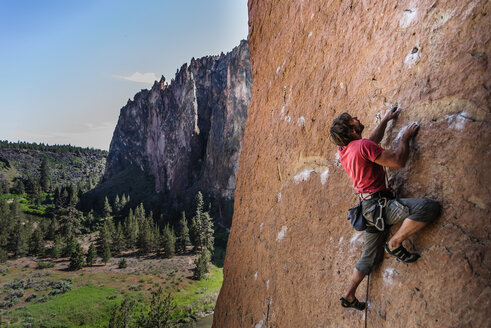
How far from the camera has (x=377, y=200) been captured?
3.33m

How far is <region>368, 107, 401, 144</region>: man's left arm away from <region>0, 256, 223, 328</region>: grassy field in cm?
4352

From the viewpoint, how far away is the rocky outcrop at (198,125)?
9650 cm

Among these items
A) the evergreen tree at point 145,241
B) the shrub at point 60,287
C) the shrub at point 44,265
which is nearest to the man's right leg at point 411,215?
Result: the shrub at point 60,287

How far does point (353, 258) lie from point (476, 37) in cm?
281

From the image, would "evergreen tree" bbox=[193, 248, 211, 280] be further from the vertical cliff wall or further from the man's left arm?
the man's left arm

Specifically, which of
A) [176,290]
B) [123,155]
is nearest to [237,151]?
[176,290]

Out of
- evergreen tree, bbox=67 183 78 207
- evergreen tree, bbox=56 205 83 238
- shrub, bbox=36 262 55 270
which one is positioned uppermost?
evergreen tree, bbox=67 183 78 207

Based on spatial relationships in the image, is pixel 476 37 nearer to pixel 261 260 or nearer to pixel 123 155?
pixel 261 260

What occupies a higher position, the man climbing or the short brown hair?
the short brown hair

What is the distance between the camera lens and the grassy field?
38844mm

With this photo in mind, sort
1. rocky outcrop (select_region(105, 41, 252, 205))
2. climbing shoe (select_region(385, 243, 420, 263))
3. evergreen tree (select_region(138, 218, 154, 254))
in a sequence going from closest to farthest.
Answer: climbing shoe (select_region(385, 243, 420, 263))
evergreen tree (select_region(138, 218, 154, 254))
rocky outcrop (select_region(105, 41, 252, 205))

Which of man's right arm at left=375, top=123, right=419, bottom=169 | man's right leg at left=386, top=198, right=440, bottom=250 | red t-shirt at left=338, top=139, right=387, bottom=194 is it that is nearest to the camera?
man's right leg at left=386, top=198, right=440, bottom=250

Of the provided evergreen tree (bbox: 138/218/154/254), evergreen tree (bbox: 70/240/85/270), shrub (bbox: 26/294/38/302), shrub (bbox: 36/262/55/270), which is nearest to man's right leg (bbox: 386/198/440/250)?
shrub (bbox: 26/294/38/302)

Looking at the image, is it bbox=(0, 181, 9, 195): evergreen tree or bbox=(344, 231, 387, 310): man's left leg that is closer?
bbox=(344, 231, 387, 310): man's left leg
